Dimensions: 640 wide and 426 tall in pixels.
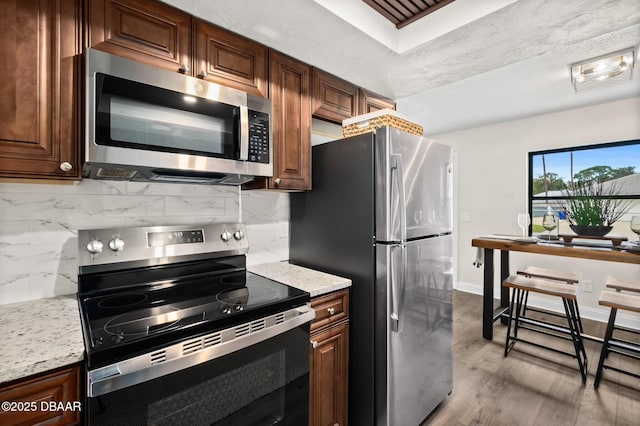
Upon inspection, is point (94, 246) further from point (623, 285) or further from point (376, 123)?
point (623, 285)

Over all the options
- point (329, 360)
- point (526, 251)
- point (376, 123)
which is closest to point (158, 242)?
point (329, 360)

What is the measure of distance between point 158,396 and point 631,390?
3047 mm

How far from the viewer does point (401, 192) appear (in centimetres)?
156

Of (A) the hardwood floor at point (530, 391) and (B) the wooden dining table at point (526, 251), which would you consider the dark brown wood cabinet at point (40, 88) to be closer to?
(A) the hardwood floor at point (530, 391)

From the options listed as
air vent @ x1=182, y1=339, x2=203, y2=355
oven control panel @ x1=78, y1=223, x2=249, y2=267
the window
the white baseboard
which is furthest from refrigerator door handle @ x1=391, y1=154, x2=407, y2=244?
the white baseboard

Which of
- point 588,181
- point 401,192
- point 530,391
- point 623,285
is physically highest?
point 588,181

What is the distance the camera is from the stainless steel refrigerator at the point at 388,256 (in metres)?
1.55

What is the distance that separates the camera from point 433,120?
13.0ft

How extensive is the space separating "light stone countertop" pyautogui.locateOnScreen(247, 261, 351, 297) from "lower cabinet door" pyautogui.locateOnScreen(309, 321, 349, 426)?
0.22 metres

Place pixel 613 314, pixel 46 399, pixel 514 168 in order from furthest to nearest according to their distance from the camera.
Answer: pixel 514 168
pixel 613 314
pixel 46 399

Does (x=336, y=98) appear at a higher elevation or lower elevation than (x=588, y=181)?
higher

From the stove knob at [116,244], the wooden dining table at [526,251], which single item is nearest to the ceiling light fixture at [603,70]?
the wooden dining table at [526,251]

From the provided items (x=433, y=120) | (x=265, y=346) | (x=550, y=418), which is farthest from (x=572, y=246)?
(x=265, y=346)

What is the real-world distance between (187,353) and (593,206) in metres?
3.33
